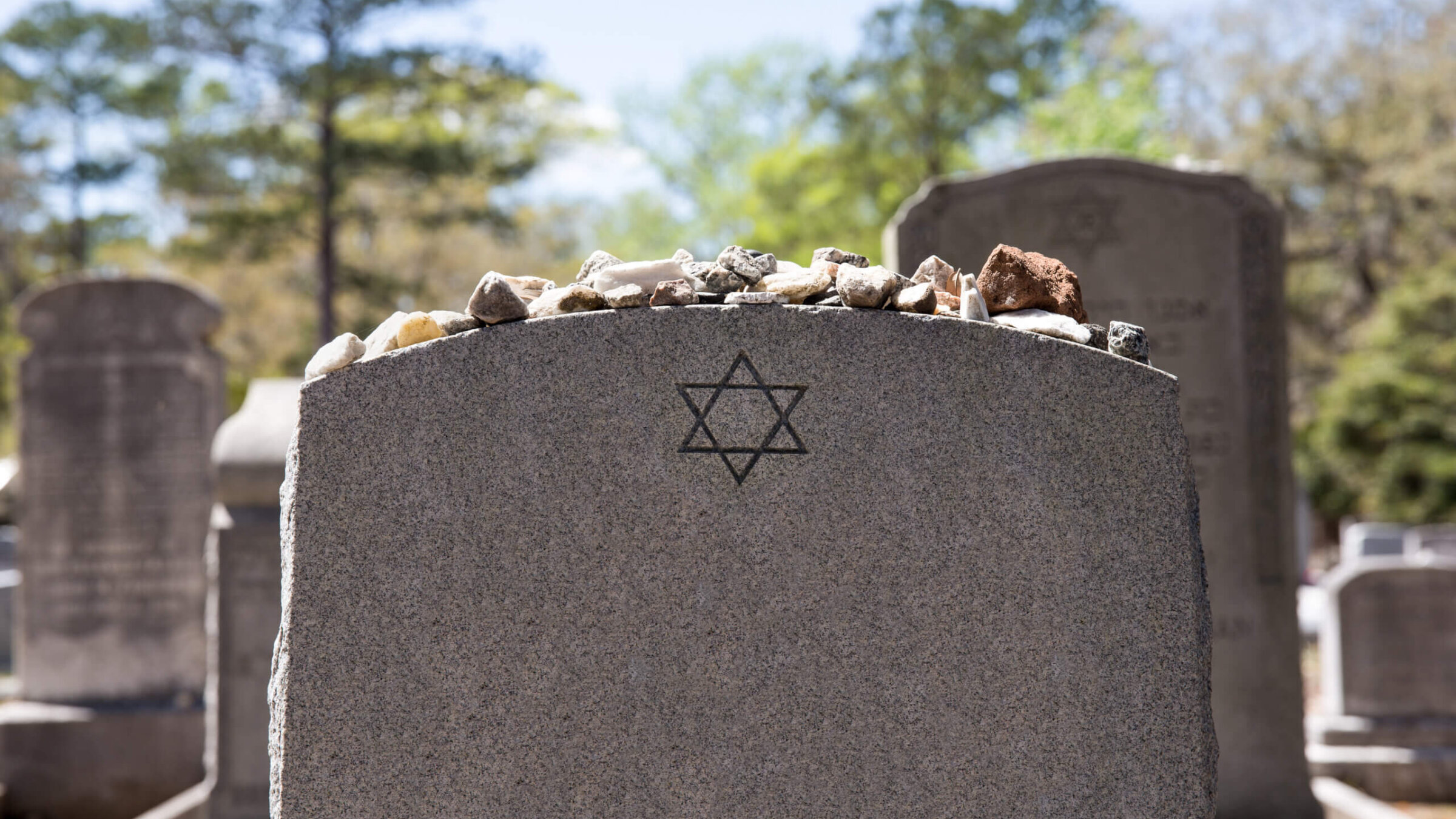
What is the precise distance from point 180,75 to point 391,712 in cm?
2161

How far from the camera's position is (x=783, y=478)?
2.06 m

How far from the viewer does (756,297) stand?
83.2 inches

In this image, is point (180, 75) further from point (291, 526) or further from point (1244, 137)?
point (291, 526)

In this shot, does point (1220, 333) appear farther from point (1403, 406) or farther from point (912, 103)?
point (1403, 406)

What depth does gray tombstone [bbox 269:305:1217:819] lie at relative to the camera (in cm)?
200

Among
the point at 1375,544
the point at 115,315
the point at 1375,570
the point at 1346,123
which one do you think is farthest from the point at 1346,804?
the point at 1346,123

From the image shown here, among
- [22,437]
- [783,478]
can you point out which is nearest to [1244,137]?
[22,437]

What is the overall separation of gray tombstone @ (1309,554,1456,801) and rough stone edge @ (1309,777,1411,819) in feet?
3.14

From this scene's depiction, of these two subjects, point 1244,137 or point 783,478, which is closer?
point 783,478

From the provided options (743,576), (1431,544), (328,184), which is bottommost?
(1431,544)

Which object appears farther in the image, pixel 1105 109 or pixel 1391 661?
pixel 1105 109

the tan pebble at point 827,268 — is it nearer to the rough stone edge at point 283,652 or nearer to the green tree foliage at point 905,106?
the rough stone edge at point 283,652

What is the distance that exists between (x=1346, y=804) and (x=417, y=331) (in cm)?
500

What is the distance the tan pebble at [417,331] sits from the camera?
6.99 ft
